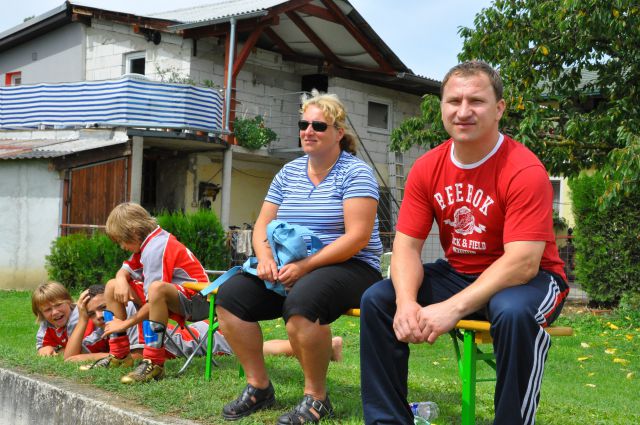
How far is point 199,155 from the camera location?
2184cm

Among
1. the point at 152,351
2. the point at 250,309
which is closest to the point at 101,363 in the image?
the point at 152,351

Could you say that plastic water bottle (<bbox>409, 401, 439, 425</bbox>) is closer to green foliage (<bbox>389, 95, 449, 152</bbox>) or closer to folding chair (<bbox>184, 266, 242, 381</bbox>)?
folding chair (<bbox>184, 266, 242, 381</bbox>)

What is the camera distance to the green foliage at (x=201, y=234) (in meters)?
16.8

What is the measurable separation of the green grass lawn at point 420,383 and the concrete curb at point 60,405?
0.13 m

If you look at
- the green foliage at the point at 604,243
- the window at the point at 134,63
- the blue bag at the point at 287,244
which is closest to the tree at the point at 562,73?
the green foliage at the point at 604,243

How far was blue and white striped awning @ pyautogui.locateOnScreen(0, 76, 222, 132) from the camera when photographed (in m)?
18.8

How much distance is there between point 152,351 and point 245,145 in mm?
16001

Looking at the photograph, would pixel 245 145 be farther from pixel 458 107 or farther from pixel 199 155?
pixel 458 107

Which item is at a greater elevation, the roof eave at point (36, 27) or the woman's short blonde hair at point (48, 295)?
the roof eave at point (36, 27)

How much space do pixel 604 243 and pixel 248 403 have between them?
10416mm

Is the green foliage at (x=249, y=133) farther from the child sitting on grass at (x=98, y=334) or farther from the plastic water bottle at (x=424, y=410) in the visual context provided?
the plastic water bottle at (x=424, y=410)

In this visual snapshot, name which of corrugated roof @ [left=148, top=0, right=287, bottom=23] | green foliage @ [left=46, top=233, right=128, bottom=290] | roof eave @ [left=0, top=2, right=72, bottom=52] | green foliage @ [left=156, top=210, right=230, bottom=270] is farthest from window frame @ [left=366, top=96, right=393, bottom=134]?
green foliage @ [left=46, top=233, right=128, bottom=290]

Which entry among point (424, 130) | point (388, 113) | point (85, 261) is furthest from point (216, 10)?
point (85, 261)

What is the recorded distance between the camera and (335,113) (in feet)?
16.5
